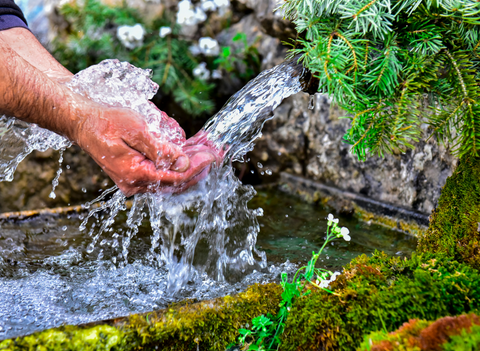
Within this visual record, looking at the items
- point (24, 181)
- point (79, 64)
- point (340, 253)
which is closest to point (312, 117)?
point (340, 253)

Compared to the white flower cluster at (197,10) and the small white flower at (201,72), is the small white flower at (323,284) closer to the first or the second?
the small white flower at (201,72)

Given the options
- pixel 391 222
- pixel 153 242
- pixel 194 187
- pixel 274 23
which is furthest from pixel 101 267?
pixel 274 23

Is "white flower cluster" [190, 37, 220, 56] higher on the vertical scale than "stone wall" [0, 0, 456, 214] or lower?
higher

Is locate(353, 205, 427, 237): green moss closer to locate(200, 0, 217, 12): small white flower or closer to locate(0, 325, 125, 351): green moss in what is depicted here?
locate(0, 325, 125, 351): green moss

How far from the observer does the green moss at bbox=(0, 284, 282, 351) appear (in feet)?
3.13

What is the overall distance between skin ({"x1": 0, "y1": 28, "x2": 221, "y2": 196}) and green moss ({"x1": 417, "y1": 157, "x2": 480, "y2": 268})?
976mm

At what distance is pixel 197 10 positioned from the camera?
11.3 feet

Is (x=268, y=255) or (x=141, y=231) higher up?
(x=268, y=255)

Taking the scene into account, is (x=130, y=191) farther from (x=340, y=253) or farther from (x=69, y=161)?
(x=69, y=161)

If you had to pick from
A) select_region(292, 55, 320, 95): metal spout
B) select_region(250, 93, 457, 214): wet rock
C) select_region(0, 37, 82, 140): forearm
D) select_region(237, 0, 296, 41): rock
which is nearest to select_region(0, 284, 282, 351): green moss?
select_region(0, 37, 82, 140): forearm

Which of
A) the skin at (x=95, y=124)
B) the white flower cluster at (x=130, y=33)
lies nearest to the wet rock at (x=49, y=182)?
the white flower cluster at (x=130, y=33)

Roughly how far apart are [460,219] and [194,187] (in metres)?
1.07

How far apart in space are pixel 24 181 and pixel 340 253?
2970 millimetres

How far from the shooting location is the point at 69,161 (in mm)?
3428
